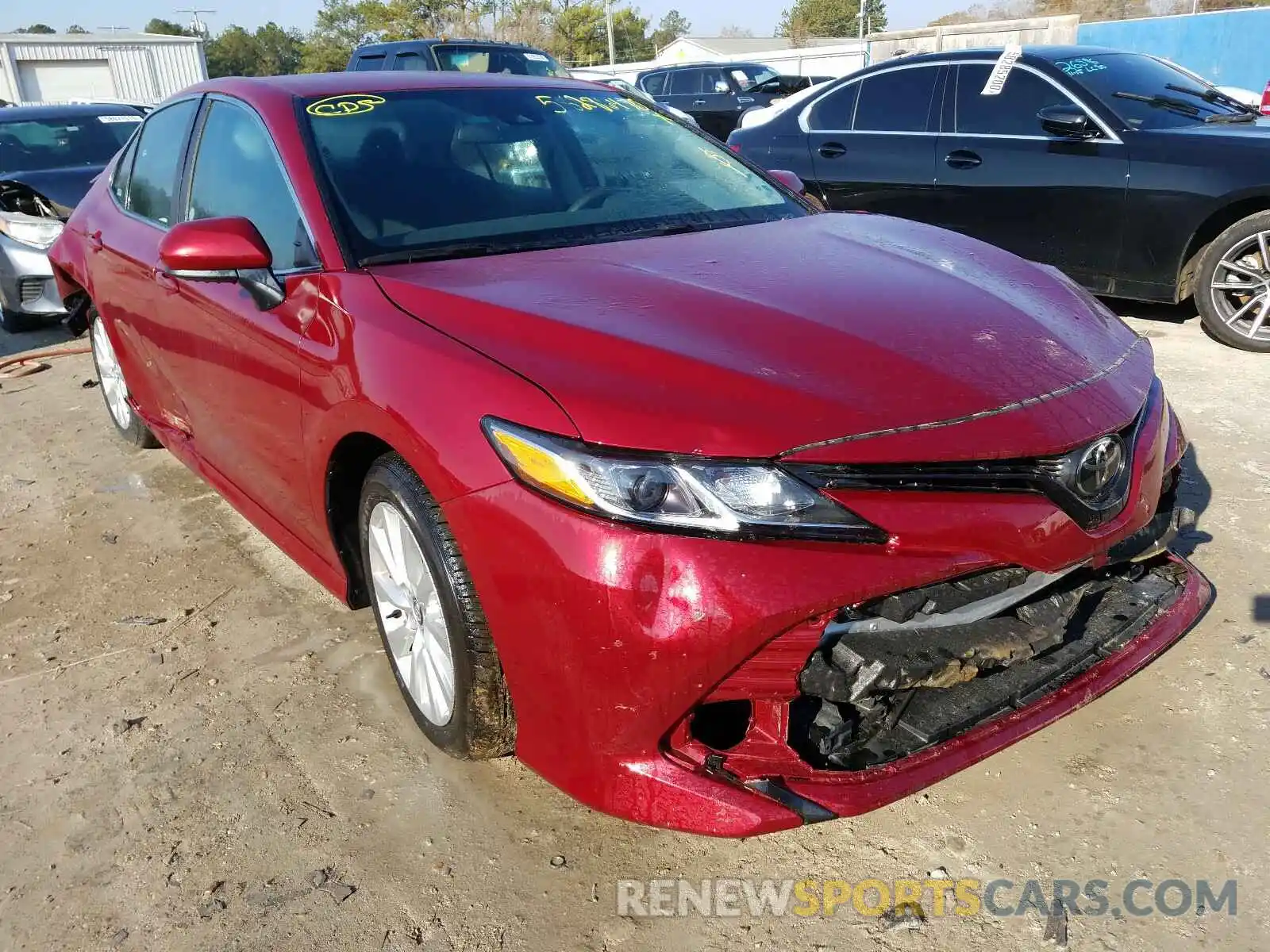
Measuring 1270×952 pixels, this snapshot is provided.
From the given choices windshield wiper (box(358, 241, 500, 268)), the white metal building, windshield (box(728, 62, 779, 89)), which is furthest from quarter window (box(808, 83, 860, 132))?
the white metal building

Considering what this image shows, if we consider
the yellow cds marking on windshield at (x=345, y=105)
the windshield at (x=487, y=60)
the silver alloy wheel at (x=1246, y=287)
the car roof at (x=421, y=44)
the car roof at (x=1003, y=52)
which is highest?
the car roof at (x=421, y=44)

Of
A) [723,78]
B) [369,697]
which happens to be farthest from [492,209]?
[723,78]

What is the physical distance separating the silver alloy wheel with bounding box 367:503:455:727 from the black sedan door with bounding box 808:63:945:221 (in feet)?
14.9

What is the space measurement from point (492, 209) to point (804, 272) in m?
0.90

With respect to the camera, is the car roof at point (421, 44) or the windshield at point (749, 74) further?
the windshield at point (749, 74)

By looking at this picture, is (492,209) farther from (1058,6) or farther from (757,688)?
(1058,6)

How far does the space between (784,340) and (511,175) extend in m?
1.24

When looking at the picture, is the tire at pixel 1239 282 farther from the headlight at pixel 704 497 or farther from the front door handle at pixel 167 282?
the front door handle at pixel 167 282

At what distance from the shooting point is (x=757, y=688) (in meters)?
1.80

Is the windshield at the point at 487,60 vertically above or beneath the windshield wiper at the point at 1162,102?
above

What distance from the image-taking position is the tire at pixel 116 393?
14.8 ft

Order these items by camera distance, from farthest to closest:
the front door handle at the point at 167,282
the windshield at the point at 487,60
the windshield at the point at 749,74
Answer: the windshield at the point at 749,74
the windshield at the point at 487,60
the front door handle at the point at 167,282

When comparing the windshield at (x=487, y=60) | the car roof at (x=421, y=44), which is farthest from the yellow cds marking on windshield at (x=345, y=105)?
the car roof at (x=421, y=44)

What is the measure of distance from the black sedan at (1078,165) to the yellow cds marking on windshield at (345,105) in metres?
3.01
